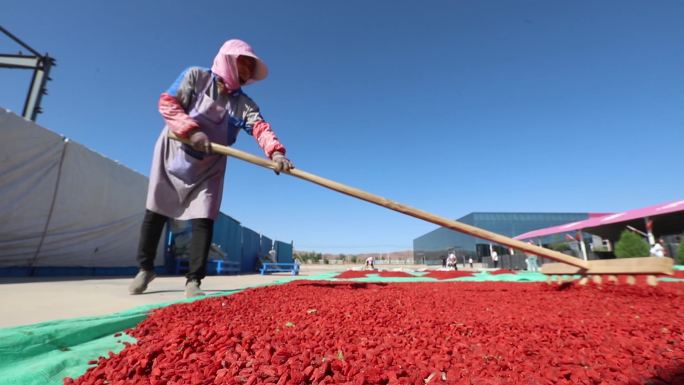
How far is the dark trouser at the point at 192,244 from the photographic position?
2.40m

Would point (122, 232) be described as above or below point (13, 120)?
below

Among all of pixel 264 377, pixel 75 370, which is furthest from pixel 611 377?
pixel 75 370

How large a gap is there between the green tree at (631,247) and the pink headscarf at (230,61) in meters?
15.1

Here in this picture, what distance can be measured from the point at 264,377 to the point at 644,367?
96 cm

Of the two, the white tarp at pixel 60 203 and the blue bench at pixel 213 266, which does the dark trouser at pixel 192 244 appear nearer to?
the white tarp at pixel 60 203

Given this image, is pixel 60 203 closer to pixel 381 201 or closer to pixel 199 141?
pixel 199 141

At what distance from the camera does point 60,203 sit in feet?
18.9

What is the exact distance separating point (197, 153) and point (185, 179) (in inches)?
9.3

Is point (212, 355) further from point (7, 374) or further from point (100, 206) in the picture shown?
Result: point (100, 206)

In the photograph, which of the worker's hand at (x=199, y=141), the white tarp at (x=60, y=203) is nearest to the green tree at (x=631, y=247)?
the worker's hand at (x=199, y=141)

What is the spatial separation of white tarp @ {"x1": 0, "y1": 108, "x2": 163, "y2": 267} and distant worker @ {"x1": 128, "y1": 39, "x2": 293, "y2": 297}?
427 centimetres

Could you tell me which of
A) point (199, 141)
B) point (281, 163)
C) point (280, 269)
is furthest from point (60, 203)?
point (280, 269)

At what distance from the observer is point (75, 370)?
830mm

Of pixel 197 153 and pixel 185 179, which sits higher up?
pixel 197 153
